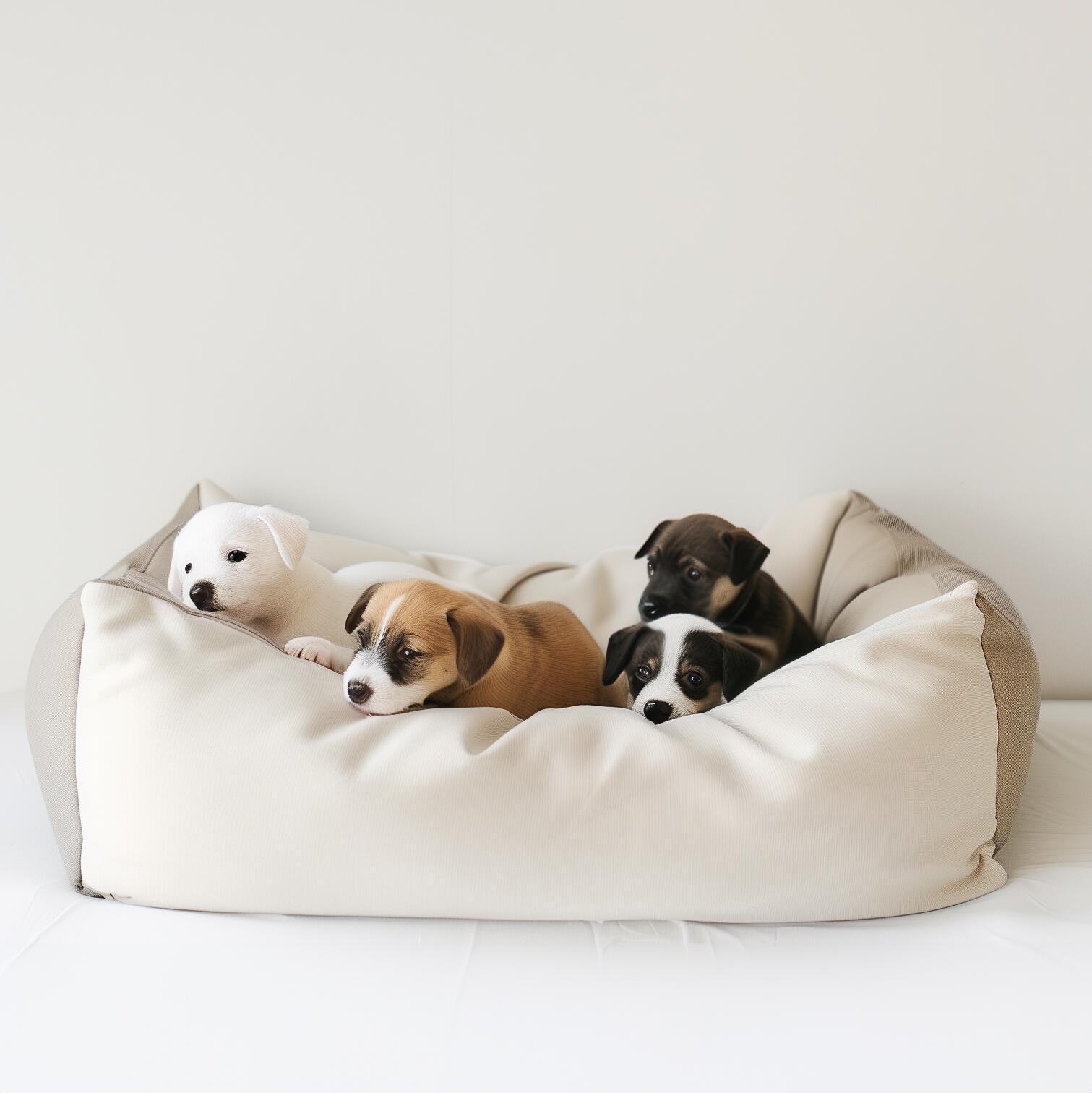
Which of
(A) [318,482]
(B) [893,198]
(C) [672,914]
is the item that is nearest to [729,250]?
(B) [893,198]

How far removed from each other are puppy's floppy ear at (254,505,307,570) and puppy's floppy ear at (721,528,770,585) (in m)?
0.73

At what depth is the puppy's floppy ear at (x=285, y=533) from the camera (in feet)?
5.04

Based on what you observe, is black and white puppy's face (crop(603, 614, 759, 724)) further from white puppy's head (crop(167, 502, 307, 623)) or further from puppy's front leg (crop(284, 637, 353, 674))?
white puppy's head (crop(167, 502, 307, 623))

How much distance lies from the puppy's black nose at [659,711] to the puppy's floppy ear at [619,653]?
92 mm

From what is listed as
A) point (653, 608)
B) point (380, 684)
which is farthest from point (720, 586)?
point (380, 684)

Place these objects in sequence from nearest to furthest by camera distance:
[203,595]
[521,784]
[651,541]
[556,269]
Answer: [521,784]
[203,595]
[651,541]
[556,269]

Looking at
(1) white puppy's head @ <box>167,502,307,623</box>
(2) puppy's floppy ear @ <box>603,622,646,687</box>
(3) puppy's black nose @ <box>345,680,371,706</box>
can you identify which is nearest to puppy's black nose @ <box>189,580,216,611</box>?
(1) white puppy's head @ <box>167,502,307,623</box>

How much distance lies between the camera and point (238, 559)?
1547mm

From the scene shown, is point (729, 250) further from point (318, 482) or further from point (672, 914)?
point (672, 914)

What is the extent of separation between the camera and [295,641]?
4.88 feet

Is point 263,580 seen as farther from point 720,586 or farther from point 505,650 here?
point 720,586

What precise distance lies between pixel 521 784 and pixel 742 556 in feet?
2.35

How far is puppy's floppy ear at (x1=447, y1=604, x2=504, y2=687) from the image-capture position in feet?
4.37

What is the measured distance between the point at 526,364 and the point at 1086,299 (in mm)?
1297
